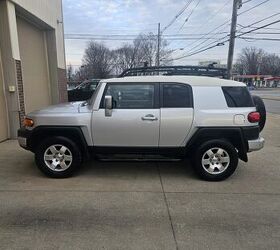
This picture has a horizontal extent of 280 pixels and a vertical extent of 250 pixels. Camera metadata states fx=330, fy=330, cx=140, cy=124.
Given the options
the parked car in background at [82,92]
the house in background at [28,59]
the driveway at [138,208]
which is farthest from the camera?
the parked car in background at [82,92]

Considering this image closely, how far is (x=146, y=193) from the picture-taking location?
5059 millimetres

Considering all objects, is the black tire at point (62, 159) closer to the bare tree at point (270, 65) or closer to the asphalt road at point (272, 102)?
the asphalt road at point (272, 102)

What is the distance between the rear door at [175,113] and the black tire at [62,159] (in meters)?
1.47

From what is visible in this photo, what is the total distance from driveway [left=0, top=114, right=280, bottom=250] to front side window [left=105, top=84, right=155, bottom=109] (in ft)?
4.17

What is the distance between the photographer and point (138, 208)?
4488mm

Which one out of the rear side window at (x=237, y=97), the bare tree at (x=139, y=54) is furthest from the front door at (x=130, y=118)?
the bare tree at (x=139, y=54)

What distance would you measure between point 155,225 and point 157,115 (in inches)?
82.0

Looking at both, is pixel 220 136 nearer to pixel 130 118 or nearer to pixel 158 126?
pixel 158 126

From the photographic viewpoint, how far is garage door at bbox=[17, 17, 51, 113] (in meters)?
10.6

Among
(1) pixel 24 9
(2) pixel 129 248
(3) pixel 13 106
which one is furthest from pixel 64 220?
(1) pixel 24 9

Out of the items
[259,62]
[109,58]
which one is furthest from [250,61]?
[109,58]

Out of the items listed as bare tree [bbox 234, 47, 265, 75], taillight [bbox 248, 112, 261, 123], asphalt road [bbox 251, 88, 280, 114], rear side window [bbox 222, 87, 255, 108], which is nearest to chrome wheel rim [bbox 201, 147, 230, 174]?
taillight [bbox 248, 112, 261, 123]

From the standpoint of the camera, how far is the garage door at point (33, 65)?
1065 cm

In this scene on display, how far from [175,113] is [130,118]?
0.76 meters
